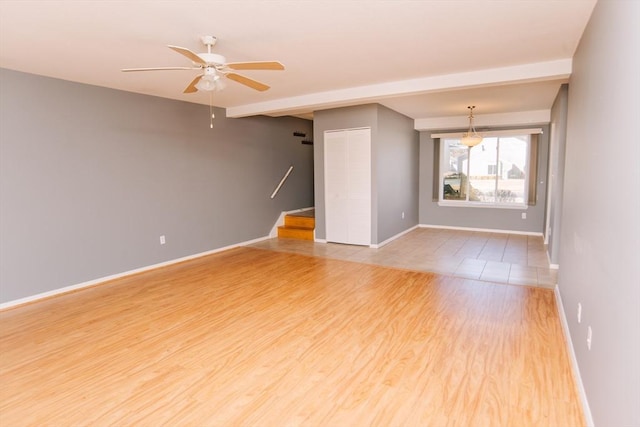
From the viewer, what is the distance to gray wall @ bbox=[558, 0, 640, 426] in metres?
1.32

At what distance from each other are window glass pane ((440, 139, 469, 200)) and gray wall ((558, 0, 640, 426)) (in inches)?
207

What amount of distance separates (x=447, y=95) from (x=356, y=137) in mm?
1535

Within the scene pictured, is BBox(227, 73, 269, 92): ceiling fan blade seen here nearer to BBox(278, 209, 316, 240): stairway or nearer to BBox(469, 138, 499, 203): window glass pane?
BBox(278, 209, 316, 240): stairway

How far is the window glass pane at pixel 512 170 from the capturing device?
7134 mm

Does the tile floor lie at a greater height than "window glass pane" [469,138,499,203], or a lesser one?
lesser

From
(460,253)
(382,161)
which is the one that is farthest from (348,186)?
(460,253)

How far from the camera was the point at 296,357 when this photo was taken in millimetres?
2570

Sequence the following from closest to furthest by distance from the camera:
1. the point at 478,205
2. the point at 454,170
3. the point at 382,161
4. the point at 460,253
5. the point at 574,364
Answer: the point at 574,364
the point at 460,253
the point at 382,161
the point at 478,205
the point at 454,170

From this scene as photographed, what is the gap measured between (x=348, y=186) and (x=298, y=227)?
155 centimetres

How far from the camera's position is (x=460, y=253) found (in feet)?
18.3

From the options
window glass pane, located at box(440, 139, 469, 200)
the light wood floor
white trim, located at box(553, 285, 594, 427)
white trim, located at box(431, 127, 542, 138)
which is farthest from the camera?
window glass pane, located at box(440, 139, 469, 200)

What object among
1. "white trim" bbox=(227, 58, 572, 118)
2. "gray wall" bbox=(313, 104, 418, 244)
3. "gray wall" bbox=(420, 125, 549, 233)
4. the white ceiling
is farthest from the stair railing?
"gray wall" bbox=(420, 125, 549, 233)

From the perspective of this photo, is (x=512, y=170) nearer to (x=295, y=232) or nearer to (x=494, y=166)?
(x=494, y=166)

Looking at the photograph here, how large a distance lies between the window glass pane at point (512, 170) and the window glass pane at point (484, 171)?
12cm
